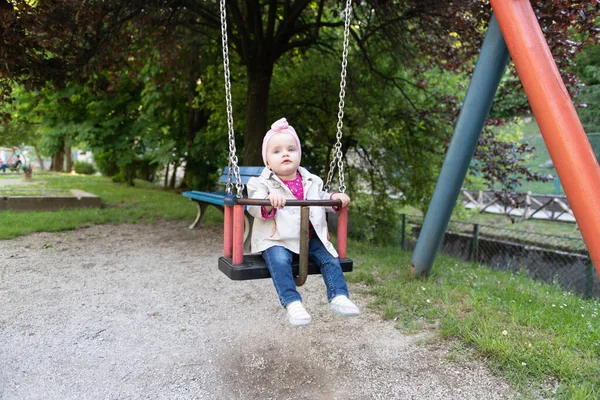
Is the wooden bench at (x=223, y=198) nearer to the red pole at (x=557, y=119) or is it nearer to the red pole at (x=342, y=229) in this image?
the red pole at (x=342, y=229)

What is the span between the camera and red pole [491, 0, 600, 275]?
2.93 metres

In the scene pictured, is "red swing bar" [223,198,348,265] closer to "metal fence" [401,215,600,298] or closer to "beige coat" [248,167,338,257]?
"beige coat" [248,167,338,257]

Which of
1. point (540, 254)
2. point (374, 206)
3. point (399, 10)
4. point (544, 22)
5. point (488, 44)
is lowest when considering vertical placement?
point (540, 254)

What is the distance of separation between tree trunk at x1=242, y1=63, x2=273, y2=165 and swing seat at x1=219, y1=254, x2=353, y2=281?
4.80 meters

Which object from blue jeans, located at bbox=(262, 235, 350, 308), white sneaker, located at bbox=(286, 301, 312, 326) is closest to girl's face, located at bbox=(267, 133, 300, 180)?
blue jeans, located at bbox=(262, 235, 350, 308)

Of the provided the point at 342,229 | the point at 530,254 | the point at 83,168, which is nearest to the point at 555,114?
the point at 342,229

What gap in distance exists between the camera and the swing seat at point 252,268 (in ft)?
9.13

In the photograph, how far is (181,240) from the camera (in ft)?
25.0

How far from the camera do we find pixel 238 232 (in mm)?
2795

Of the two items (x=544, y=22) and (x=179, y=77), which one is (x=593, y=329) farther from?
(x=179, y=77)

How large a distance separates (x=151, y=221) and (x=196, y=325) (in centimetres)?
569

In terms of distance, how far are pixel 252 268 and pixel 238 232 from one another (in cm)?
24

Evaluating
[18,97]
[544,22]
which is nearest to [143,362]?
[544,22]

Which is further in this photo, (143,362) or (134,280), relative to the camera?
(134,280)
